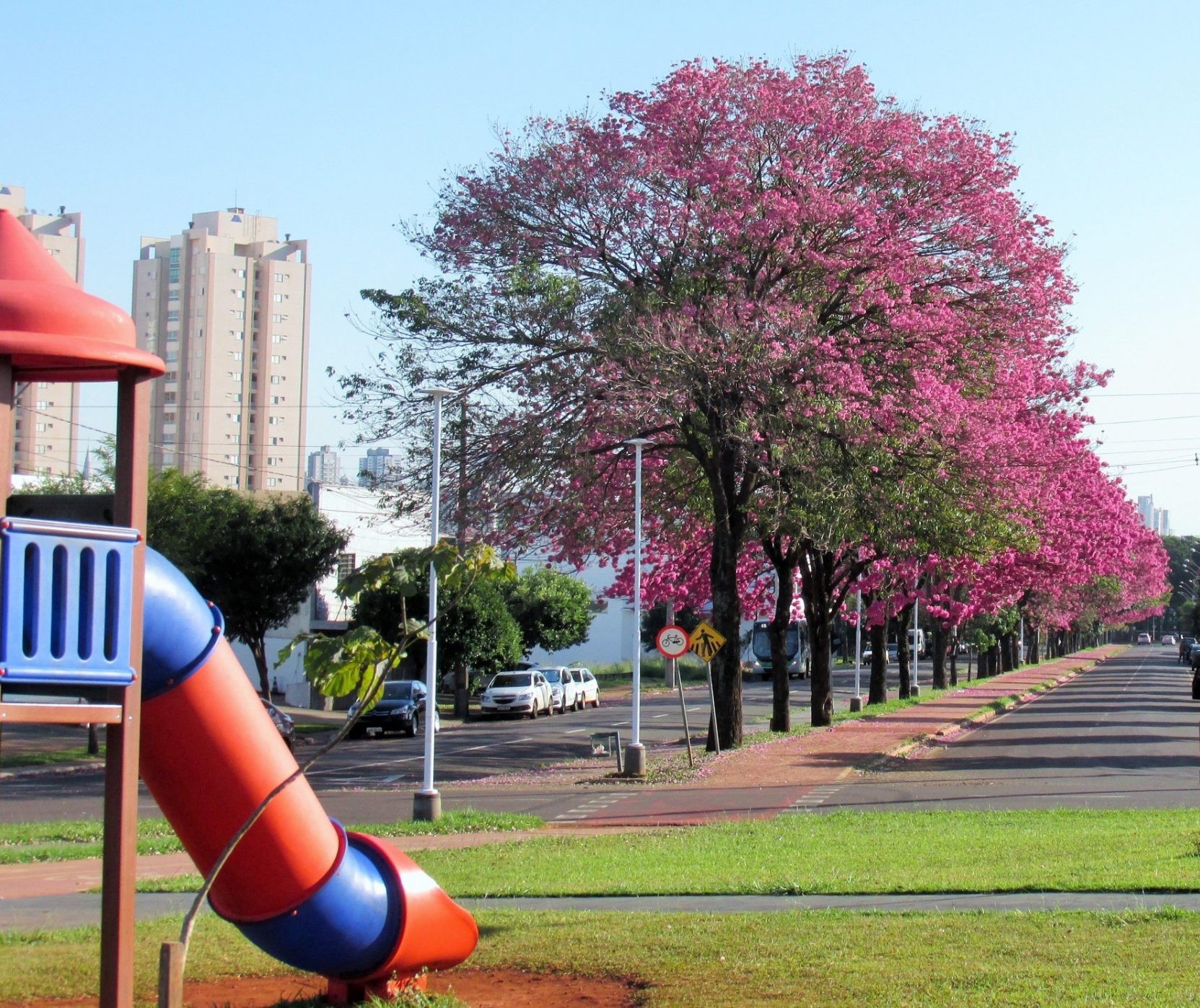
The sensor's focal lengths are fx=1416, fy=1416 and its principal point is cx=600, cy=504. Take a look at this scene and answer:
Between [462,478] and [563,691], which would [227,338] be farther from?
[462,478]

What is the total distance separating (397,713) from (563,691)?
525 inches

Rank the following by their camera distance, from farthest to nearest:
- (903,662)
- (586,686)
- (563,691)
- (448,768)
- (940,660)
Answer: (940,660), (586,686), (903,662), (563,691), (448,768)

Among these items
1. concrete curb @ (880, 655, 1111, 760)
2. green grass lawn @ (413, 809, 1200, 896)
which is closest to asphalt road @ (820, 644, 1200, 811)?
concrete curb @ (880, 655, 1111, 760)

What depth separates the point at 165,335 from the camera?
11600 cm

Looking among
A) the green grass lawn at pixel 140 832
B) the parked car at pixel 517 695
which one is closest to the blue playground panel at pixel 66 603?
the green grass lawn at pixel 140 832

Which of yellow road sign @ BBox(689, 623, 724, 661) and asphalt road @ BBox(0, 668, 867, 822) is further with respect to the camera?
yellow road sign @ BBox(689, 623, 724, 661)

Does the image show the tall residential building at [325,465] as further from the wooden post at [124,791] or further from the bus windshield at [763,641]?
the wooden post at [124,791]

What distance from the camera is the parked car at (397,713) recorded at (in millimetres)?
38312

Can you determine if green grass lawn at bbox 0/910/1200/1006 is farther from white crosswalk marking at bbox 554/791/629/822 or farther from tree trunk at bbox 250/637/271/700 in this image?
tree trunk at bbox 250/637/271/700

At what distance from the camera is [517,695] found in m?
46.7

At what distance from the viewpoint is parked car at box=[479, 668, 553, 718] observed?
46.5 meters

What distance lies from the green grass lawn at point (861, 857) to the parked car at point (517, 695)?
29212 millimetres

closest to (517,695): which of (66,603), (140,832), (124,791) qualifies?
(140,832)

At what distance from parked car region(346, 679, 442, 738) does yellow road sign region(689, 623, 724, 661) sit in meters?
14.1
